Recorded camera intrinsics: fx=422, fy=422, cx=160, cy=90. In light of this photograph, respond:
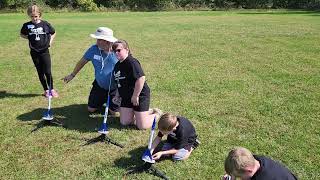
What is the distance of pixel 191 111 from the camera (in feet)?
26.7

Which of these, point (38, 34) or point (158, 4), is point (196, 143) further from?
point (158, 4)

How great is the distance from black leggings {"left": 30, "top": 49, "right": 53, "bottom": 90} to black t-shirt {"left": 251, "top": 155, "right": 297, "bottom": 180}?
6.03 m

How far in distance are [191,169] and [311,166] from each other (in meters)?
1.66

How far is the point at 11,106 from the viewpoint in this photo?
341 inches

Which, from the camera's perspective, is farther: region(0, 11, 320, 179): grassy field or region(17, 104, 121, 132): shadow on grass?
region(17, 104, 121, 132): shadow on grass

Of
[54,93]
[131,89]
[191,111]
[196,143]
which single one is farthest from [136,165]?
[54,93]

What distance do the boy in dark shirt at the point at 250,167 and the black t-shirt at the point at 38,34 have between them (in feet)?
20.0

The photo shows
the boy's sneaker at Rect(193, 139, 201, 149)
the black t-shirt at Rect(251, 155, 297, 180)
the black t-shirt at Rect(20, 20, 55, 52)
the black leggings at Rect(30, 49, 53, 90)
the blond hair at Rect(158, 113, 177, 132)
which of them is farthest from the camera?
the black leggings at Rect(30, 49, 53, 90)

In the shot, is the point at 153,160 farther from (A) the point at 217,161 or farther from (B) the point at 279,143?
(B) the point at 279,143

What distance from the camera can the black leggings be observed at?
9102 mm

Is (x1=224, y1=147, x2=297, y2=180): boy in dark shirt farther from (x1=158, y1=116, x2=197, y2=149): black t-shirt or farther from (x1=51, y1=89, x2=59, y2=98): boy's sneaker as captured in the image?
(x1=51, y1=89, x2=59, y2=98): boy's sneaker

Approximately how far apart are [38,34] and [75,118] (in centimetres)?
225

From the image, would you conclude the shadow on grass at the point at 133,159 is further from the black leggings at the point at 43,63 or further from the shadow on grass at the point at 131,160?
the black leggings at the point at 43,63

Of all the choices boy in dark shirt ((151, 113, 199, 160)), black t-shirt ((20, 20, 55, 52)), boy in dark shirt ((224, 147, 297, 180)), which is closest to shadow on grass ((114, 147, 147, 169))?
boy in dark shirt ((151, 113, 199, 160))
